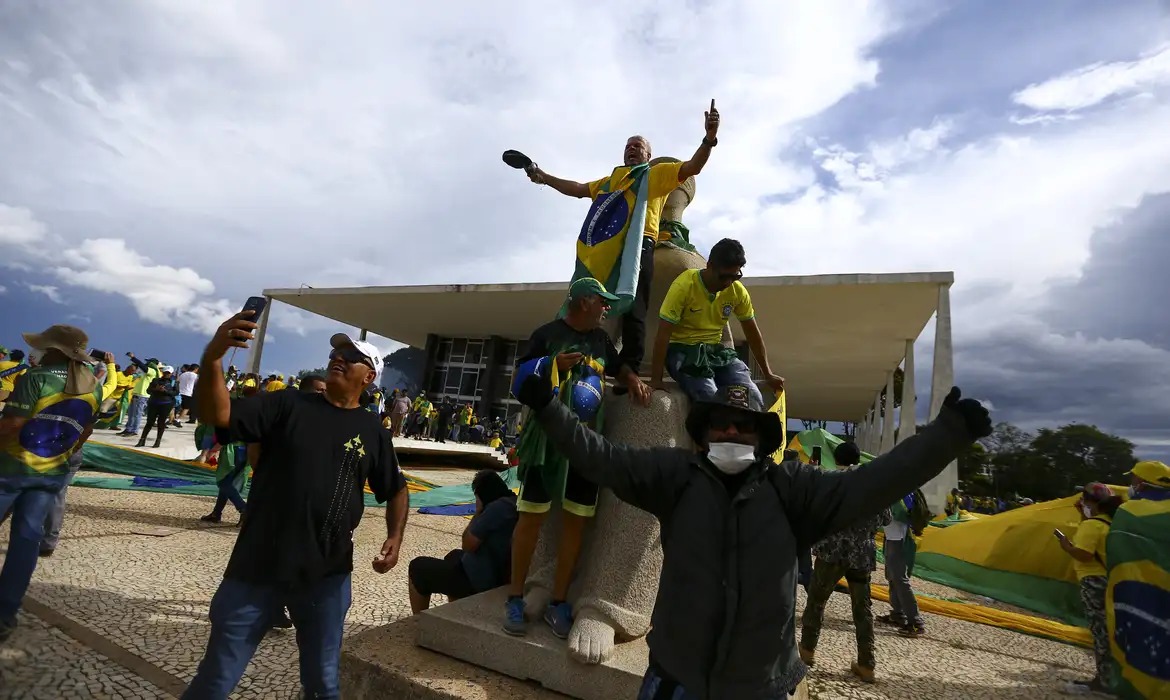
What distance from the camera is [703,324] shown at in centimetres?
321

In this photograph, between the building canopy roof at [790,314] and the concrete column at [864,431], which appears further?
the concrete column at [864,431]

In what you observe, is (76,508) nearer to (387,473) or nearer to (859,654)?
(387,473)

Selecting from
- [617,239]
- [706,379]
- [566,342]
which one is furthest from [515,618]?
[617,239]

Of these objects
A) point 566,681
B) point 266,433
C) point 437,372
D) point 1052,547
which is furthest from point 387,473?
point 437,372

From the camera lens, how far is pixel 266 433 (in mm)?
2018

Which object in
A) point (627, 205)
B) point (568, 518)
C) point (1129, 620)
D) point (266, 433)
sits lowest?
point (1129, 620)

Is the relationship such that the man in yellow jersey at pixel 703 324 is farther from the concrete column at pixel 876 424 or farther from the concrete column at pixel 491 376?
the concrete column at pixel 876 424

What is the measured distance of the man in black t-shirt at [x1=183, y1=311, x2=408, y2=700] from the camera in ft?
6.03

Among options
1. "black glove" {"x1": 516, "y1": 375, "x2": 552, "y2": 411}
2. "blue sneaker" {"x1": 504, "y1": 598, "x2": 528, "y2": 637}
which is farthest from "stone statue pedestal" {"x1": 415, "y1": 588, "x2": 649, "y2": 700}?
"black glove" {"x1": 516, "y1": 375, "x2": 552, "y2": 411}

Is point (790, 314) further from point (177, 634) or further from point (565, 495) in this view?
point (177, 634)

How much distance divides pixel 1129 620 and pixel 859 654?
1.56 meters

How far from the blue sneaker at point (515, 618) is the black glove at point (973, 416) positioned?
1.90 m

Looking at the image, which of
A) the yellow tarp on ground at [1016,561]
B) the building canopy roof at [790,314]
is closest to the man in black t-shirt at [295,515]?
the yellow tarp on ground at [1016,561]

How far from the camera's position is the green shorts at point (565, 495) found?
2.71m
